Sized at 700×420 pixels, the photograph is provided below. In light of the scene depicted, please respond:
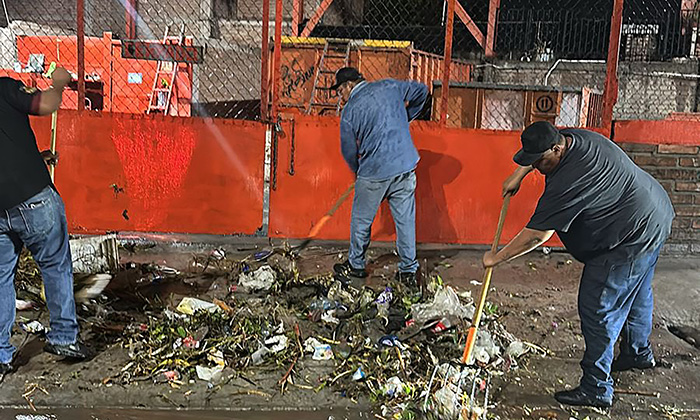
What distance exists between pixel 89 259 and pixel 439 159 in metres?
3.64

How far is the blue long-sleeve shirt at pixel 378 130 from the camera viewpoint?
5234 mm

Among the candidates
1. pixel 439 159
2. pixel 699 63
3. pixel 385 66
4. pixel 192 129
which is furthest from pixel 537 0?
pixel 192 129

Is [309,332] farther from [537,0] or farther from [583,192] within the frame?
[537,0]

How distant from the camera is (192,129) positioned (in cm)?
635

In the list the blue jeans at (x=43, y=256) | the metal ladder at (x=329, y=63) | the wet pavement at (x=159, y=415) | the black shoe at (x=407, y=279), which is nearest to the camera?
the wet pavement at (x=159, y=415)

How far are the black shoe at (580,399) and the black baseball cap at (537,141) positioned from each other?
1.42 m

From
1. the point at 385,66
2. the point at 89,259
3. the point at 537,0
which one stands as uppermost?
the point at 537,0

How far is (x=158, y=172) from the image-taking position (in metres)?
6.41

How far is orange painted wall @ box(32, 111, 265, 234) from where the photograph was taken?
6316 mm

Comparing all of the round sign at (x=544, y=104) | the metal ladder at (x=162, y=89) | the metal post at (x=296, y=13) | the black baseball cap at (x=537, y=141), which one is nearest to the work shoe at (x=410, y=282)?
the black baseball cap at (x=537, y=141)

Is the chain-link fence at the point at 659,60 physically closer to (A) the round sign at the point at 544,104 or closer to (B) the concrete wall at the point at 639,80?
(B) the concrete wall at the point at 639,80

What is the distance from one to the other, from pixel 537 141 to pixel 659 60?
14.4 meters

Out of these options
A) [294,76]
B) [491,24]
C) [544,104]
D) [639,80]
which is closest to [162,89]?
[294,76]

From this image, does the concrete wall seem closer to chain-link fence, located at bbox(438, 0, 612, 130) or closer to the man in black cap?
chain-link fence, located at bbox(438, 0, 612, 130)
